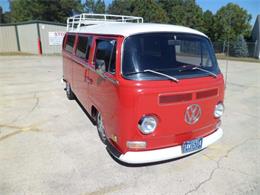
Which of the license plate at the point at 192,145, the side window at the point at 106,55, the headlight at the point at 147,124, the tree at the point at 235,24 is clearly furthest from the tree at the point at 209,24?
the headlight at the point at 147,124

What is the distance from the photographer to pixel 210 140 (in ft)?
13.2

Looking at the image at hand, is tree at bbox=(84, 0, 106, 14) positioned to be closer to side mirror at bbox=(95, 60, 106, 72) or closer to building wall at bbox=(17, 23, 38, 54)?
building wall at bbox=(17, 23, 38, 54)

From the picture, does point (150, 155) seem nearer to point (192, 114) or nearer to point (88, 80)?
point (192, 114)

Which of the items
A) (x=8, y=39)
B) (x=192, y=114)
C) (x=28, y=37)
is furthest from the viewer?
(x=8, y=39)

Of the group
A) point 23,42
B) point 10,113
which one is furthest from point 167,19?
point 10,113

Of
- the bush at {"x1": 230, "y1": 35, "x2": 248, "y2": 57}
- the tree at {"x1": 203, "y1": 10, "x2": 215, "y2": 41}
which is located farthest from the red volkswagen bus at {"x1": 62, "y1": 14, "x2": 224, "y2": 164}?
the tree at {"x1": 203, "y1": 10, "x2": 215, "y2": 41}

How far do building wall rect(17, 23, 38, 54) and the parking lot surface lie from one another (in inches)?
733

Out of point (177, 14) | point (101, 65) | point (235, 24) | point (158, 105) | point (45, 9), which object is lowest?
point (158, 105)

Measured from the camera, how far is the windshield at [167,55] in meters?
3.42

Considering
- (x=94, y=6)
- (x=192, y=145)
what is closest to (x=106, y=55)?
(x=192, y=145)

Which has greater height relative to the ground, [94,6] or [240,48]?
[94,6]

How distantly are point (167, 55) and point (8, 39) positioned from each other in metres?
25.8

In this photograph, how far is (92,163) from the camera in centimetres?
397

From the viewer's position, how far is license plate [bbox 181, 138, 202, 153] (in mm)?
3687
